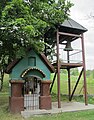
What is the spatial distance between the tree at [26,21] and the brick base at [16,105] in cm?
268

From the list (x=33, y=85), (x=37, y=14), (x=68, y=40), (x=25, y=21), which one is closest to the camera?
(x=25, y=21)

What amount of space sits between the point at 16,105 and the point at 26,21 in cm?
509

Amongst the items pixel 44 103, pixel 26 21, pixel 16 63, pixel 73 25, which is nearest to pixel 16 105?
pixel 44 103

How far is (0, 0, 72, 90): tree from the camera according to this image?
10.5 metres

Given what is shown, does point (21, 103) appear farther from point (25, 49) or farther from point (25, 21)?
point (25, 21)

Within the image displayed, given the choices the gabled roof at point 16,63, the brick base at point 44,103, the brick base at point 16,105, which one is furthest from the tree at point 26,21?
the brick base at point 44,103

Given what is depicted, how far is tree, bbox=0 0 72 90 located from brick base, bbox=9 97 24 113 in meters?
2.68

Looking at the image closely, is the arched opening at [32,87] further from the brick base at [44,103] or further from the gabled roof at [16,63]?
the gabled roof at [16,63]

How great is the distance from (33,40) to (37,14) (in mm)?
1921

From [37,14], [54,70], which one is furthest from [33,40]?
[54,70]

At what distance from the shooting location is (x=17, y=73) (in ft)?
42.1

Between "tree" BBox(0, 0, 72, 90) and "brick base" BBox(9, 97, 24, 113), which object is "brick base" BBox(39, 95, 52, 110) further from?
"tree" BBox(0, 0, 72, 90)

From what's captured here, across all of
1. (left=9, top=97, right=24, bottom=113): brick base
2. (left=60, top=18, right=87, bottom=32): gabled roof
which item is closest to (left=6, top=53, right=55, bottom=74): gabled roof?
(left=9, top=97, right=24, bottom=113): brick base

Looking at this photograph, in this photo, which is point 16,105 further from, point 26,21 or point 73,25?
point 73,25
